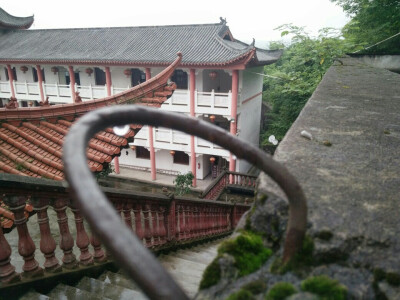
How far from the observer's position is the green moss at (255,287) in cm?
64

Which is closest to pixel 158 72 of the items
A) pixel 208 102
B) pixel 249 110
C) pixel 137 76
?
pixel 137 76

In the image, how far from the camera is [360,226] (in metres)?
0.76

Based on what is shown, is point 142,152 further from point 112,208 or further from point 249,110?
point 112,208

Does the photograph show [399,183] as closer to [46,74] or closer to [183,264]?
[183,264]

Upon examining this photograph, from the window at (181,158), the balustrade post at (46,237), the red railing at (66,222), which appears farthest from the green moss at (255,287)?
the window at (181,158)

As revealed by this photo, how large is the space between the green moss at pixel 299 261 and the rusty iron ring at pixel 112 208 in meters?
0.01

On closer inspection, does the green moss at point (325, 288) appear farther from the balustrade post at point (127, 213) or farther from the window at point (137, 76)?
the window at point (137, 76)

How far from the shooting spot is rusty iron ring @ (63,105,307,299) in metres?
0.37

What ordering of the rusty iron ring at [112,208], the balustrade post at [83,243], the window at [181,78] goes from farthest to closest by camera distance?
1. the window at [181,78]
2. the balustrade post at [83,243]
3. the rusty iron ring at [112,208]

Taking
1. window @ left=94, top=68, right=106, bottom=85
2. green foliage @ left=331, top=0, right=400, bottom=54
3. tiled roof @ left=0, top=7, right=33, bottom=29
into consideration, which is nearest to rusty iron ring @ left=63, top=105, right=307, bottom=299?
green foliage @ left=331, top=0, right=400, bottom=54

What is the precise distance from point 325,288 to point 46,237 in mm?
2243

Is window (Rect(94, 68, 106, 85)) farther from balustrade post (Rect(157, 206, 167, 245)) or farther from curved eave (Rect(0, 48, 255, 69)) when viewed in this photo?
balustrade post (Rect(157, 206, 167, 245))

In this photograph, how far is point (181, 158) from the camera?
15812 millimetres

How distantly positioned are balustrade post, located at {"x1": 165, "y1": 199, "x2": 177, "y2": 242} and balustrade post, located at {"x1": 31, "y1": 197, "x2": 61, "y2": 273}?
5.19ft
